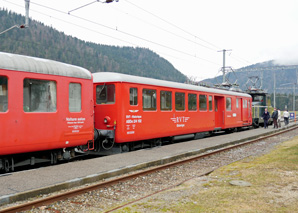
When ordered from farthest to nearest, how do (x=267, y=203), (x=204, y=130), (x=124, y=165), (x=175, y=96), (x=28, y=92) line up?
(x=204, y=130)
(x=175, y=96)
(x=124, y=165)
(x=28, y=92)
(x=267, y=203)

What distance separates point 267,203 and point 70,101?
5.90 meters

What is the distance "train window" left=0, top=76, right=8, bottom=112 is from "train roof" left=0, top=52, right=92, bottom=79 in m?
0.31

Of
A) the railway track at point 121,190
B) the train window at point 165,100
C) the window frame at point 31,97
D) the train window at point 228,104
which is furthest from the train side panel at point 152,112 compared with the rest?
the window frame at point 31,97

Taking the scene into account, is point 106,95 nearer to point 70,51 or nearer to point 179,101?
point 179,101

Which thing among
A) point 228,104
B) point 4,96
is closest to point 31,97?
point 4,96

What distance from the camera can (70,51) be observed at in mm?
122125

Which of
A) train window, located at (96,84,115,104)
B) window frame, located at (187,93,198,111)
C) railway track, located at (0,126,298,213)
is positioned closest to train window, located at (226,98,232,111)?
window frame, located at (187,93,198,111)

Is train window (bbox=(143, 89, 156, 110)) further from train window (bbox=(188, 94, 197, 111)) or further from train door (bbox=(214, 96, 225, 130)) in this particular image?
train door (bbox=(214, 96, 225, 130))

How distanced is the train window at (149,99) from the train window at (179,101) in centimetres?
182

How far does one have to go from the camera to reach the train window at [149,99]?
11.7m

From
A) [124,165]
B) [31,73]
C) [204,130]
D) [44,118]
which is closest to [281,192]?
[124,165]

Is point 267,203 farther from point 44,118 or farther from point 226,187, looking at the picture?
point 44,118

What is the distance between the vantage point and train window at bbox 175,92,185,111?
542 inches

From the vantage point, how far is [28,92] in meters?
7.71
